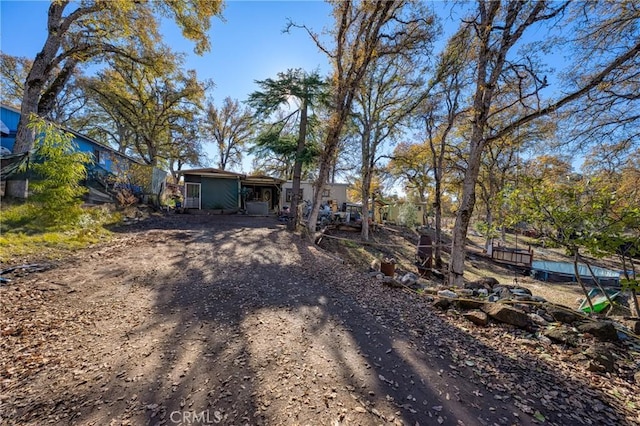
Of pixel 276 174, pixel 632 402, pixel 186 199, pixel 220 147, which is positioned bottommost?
pixel 632 402

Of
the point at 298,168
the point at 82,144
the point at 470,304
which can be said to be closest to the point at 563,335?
the point at 470,304

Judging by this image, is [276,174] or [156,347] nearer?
[156,347]

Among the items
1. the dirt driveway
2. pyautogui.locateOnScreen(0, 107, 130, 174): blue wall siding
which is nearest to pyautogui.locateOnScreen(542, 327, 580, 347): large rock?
the dirt driveway

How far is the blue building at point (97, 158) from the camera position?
10.3 m

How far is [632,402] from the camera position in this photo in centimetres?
233

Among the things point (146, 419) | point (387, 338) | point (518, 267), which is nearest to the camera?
point (146, 419)

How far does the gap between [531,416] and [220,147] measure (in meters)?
29.4

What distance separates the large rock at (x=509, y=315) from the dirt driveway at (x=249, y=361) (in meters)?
0.23

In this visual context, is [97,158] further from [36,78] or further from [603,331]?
[603,331]

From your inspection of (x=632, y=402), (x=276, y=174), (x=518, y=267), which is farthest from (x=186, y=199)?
(x=518, y=267)

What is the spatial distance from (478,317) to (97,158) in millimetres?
20872

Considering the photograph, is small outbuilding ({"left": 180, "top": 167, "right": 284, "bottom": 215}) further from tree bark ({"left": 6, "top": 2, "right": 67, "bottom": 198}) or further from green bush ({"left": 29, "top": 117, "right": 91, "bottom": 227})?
green bush ({"left": 29, "top": 117, "right": 91, "bottom": 227})

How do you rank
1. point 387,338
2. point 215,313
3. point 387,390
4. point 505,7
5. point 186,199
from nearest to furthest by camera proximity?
point 387,390 → point 387,338 → point 215,313 → point 505,7 → point 186,199

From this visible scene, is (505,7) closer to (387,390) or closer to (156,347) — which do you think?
(387,390)
